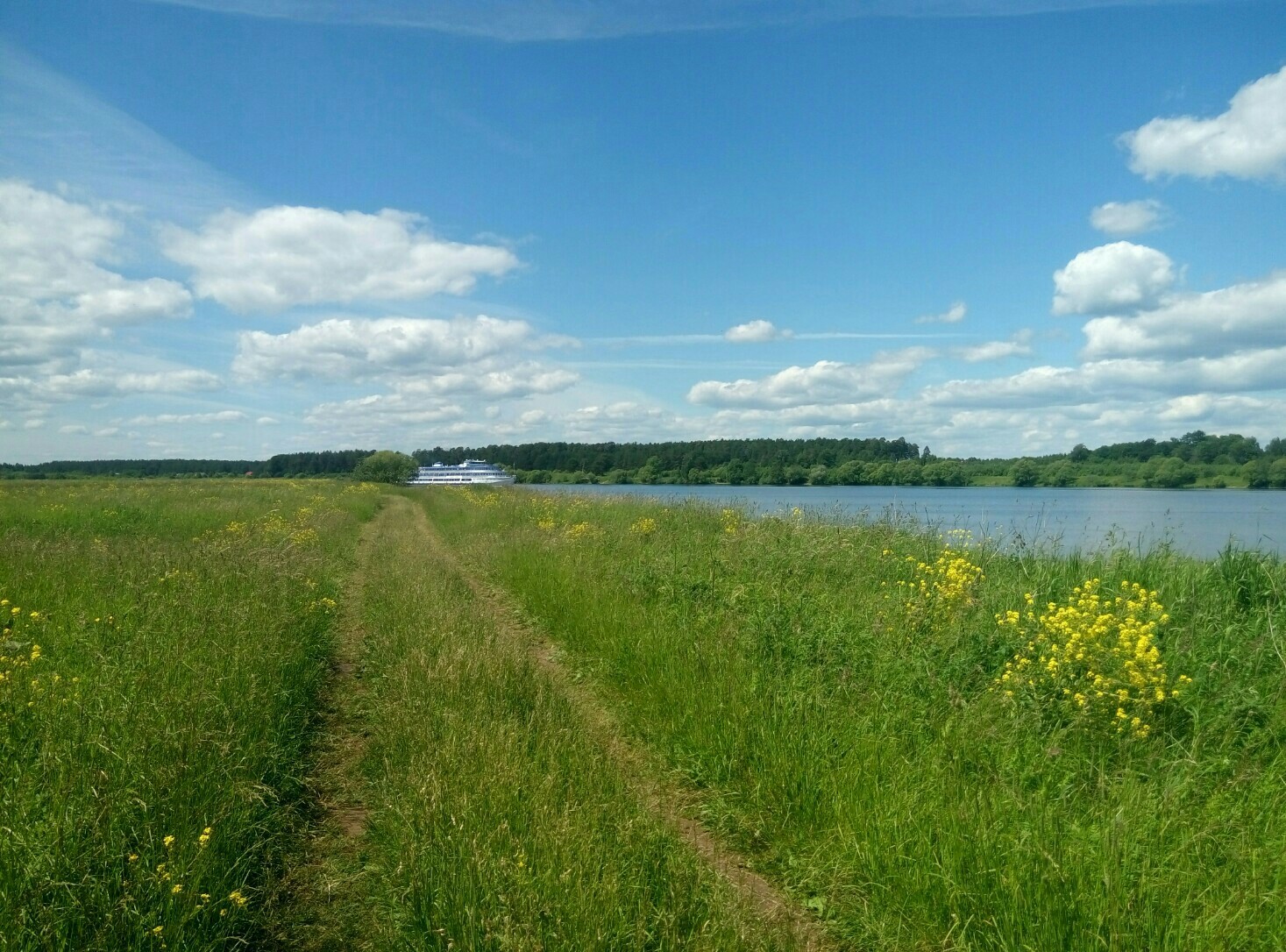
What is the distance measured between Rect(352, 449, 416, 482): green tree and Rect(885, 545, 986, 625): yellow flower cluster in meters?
99.4

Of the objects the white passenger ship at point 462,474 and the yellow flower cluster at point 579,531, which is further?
the white passenger ship at point 462,474

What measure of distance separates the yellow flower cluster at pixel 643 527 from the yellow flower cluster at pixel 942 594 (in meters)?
7.70

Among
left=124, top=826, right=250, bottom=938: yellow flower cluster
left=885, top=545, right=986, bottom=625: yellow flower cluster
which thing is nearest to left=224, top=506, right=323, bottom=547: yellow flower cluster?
left=885, top=545, right=986, bottom=625: yellow flower cluster

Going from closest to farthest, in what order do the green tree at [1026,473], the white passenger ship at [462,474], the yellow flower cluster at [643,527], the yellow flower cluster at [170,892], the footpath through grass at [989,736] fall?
the yellow flower cluster at [170,892], the footpath through grass at [989,736], the yellow flower cluster at [643,527], the green tree at [1026,473], the white passenger ship at [462,474]

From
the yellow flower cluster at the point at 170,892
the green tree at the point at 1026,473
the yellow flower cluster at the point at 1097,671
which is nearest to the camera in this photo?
the yellow flower cluster at the point at 170,892

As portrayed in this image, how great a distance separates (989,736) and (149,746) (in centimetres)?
512

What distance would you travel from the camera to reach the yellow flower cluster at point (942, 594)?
7168mm

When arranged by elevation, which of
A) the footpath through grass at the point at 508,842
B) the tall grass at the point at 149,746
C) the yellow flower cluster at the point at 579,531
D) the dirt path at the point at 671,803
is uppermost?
the yellow flower cluster at the point at 579,531

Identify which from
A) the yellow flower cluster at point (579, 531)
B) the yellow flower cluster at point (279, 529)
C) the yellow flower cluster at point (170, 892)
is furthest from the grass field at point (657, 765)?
the yellow flower cluster at point (579, 531)

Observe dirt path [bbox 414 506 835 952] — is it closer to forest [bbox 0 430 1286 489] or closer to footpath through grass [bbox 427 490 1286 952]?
footpath through grass [bbox 427 490 1286 952]

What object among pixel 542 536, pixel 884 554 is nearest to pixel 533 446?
pixel 542 536

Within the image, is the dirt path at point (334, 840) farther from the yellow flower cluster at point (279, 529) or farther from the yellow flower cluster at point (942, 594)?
the yellow flower cluster at point (279, 529)

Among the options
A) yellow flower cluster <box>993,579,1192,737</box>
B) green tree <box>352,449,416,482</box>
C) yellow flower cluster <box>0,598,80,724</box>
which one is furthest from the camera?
green tree <box>352,449,416,482</box>

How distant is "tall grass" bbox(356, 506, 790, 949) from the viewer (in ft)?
11.1
